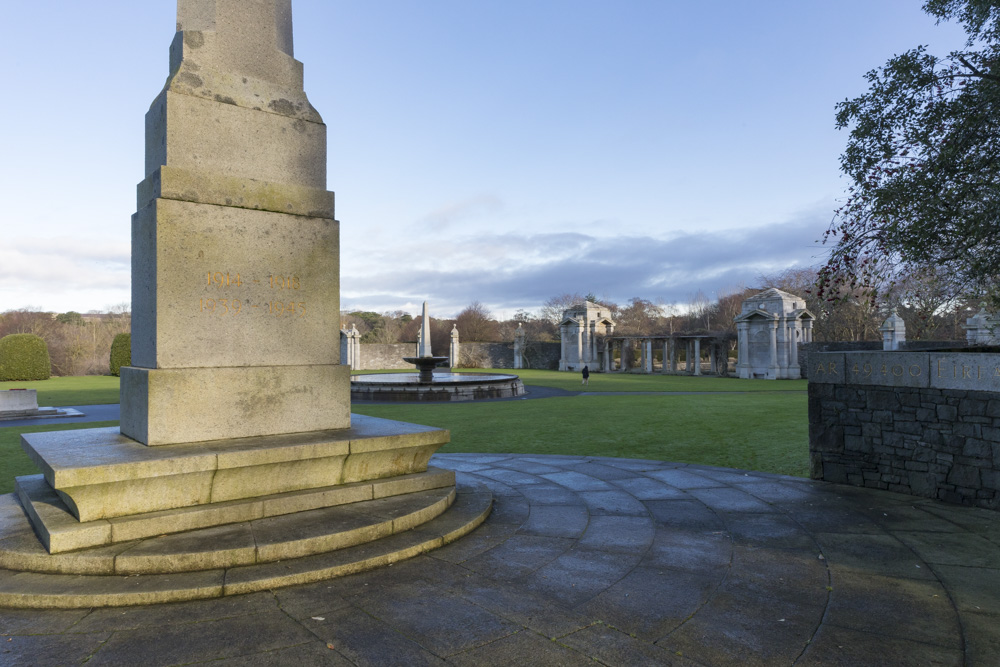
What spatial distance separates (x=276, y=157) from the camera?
4.93 meters

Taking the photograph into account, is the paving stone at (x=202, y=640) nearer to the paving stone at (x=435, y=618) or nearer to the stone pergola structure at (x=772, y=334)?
the paving stone at (x=435, y=618)

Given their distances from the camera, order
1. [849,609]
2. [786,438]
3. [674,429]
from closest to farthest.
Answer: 1. [849,609]
2. [786,438]
3. [674,429]

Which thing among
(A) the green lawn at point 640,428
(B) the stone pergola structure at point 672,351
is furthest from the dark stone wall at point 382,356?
(A) the green lawn at point 640,428

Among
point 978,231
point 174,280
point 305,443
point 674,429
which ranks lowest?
point 674,429

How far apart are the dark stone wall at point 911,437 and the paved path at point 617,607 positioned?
0.72m

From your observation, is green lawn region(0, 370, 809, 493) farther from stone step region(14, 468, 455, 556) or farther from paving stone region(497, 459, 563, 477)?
stone step region(14, 468, 455, 556)

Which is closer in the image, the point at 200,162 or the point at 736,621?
the point at 736,621

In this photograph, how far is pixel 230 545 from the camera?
139 inches

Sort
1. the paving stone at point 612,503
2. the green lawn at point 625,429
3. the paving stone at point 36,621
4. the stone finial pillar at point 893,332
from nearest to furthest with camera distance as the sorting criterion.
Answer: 1. the paving stone at point 36,621
2. the paving stone at point 612,503
3. the green lawn at point 625,429
4. the stone finial pillar at point 893,332

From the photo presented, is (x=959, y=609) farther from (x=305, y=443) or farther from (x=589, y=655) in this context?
(x=305, y=443)

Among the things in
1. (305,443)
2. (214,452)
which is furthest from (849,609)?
(214,452)

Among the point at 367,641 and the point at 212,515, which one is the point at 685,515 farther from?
the point at 212,515

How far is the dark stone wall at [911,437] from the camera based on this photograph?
205 inches

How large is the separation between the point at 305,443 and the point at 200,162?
2.40 meters
